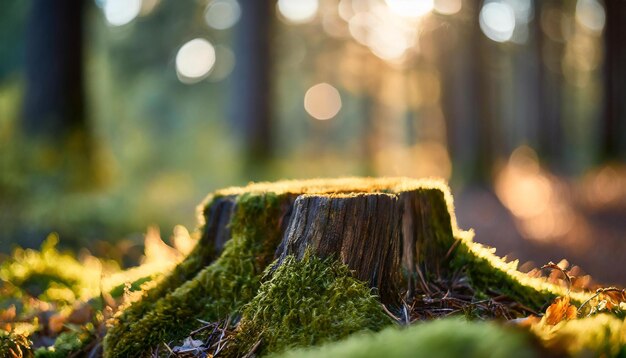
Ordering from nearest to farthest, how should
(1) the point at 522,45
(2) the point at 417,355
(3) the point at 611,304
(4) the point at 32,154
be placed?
(2) the point at 417,355, (3) the point at 611,304, (4) the point at 32,154, (1) the point at 522,45

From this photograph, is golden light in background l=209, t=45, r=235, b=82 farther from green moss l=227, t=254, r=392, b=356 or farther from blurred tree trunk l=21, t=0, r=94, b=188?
green moss l=227, t=254, r=392, b=356

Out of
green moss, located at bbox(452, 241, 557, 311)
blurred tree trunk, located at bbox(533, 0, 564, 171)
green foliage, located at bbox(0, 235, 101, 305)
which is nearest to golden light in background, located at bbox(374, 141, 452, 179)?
blurred tree trunk, located at bbox(533, 0, 564, 171)

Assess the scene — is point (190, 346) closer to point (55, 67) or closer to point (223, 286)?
point (223, 286)

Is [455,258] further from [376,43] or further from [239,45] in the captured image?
[376,43]

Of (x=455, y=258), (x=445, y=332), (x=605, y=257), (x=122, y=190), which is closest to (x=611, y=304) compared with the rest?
(x=455, y=258)

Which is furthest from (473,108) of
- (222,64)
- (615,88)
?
(222,64)

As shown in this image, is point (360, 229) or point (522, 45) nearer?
point (360, 229)
